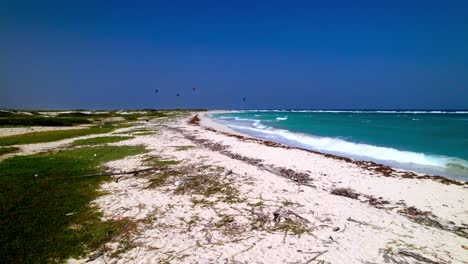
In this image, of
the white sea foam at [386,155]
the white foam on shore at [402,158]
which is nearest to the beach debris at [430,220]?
the white foam on shore at [402,158]

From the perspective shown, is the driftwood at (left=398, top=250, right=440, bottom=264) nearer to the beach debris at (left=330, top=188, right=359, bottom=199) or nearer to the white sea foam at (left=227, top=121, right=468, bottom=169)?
the beach debris at (left=330, top=188, right=359, bottom=199)

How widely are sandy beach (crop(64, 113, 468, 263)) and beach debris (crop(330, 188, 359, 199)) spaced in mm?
35

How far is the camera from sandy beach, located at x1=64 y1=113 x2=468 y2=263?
255 inches

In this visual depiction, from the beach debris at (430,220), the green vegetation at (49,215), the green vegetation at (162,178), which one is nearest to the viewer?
the green vegetation at (49,215)

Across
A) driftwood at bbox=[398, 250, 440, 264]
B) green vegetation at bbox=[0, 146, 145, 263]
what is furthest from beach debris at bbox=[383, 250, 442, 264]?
green vegetation at bbox=[0, 146, 145, 263]

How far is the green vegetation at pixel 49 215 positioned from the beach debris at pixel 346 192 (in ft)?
24.3

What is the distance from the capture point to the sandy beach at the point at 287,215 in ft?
21.2

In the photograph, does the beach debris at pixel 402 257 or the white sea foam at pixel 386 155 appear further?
the white sea foam at pixel 386 155

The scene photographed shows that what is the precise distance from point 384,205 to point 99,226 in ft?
28.9

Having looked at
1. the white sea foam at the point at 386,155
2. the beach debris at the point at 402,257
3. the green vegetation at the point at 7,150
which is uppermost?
the green vegetation at the point at 7,150

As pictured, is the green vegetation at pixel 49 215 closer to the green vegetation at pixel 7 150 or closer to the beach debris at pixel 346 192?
the green vegetation at pixel 7 150

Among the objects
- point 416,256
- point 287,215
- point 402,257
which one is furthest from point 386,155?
point 402,257

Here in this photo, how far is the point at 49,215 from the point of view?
27.9 feet

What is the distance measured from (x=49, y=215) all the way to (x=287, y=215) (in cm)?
700
